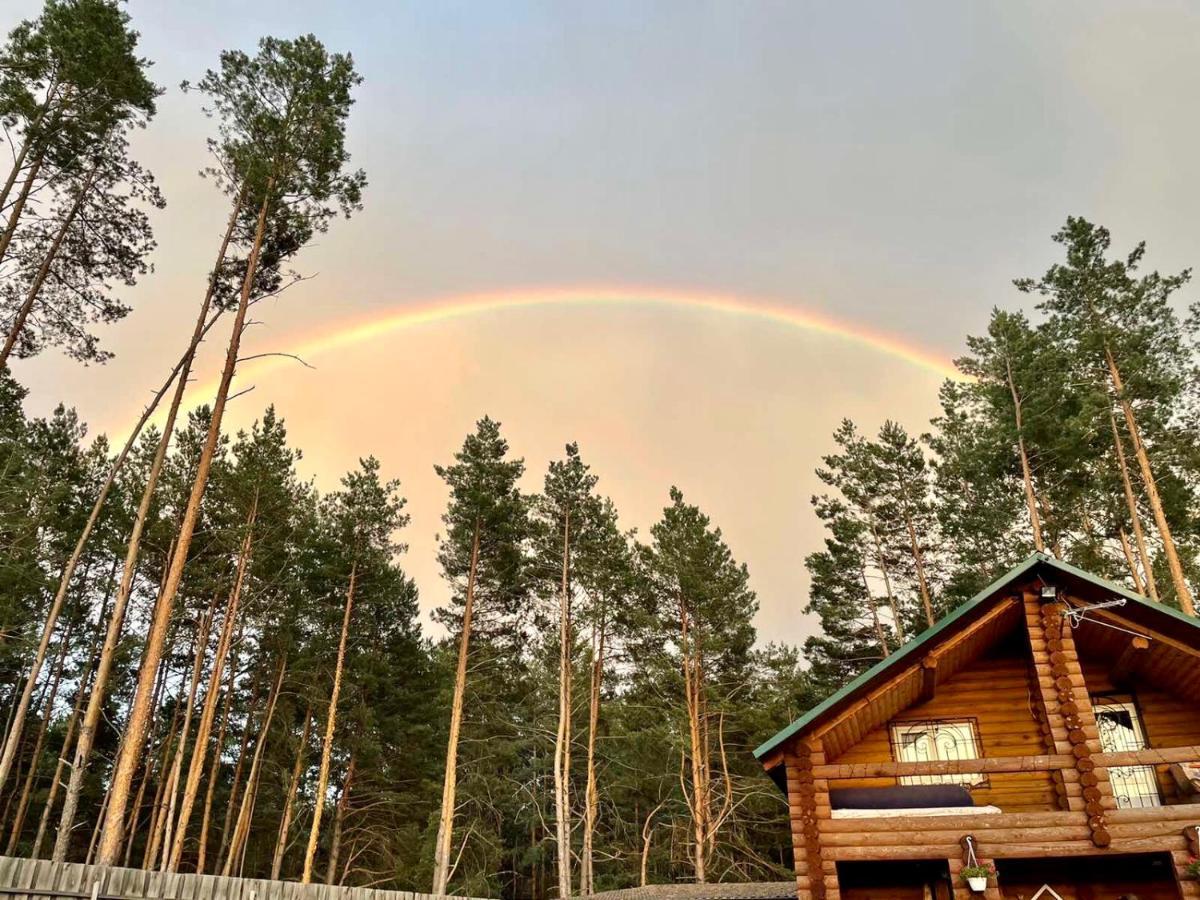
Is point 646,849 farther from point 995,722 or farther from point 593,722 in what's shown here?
Result: point 995,722

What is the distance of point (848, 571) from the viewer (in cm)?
2991

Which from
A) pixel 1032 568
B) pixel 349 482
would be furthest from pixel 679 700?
pixel 1032 568

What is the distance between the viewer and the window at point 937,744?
12547mm

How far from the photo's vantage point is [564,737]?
24.8 meters

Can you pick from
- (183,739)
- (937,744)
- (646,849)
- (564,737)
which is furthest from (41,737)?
(937,744)

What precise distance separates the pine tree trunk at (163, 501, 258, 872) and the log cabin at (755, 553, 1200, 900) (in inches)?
641

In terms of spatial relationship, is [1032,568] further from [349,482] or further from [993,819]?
[349,482]

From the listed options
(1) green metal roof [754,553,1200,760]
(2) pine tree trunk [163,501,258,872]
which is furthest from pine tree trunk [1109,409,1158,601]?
(2) pine tree trunk [163,501,258,872]

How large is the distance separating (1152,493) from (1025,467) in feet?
15.6

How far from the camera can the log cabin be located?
10367 mm

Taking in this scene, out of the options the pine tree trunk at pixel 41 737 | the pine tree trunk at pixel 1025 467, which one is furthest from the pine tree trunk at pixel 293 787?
the pine tree trunk at pixel 1025 467

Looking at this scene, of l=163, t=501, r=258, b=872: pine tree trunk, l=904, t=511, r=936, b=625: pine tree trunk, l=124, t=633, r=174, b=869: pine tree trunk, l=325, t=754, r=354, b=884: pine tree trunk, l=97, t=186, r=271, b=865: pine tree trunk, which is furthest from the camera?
l=325, t=754, r=354, b=884: pine tree trunk

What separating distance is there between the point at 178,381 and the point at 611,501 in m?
16.6

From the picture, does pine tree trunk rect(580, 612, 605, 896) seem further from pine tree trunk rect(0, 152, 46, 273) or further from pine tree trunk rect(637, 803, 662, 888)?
pine tree trunk rect(0, 152, 46, 273)
